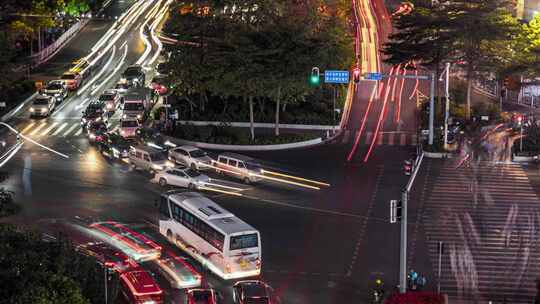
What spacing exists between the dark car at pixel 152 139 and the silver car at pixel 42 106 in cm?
1131

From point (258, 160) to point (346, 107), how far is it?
20353 millimetres

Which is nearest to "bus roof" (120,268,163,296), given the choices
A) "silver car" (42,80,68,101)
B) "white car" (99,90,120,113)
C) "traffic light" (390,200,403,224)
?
"traffic light" (390,200,403,224)

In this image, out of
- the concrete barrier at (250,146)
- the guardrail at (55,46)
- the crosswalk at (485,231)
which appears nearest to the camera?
the crosswalk at (485,231)

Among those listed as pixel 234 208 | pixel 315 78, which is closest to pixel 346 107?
pixel 315 78

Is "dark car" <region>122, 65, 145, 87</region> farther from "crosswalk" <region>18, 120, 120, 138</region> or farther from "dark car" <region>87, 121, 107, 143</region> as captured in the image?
"dark car" <region>87, 121, 107, 143</region>

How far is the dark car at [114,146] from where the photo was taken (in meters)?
66.2

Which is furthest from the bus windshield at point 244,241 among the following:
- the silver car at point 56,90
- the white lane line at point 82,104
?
the silver car at point 56,90

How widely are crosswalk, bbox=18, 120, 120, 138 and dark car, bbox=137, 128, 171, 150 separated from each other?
143 inches

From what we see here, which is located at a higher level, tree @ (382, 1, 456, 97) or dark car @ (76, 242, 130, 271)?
tree @ (382, 1, 456, 97)

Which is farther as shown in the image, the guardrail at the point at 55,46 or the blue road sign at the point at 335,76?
the guardrail at the point at 55,46

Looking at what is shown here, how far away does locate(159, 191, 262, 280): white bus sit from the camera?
42.5 m

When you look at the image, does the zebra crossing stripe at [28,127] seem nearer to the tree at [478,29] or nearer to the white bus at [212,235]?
Result: the white bus at [212,235]

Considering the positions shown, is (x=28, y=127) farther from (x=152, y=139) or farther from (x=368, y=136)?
(x=368, y=136)

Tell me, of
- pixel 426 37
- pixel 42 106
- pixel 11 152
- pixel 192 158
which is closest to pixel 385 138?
pixel 426 37
